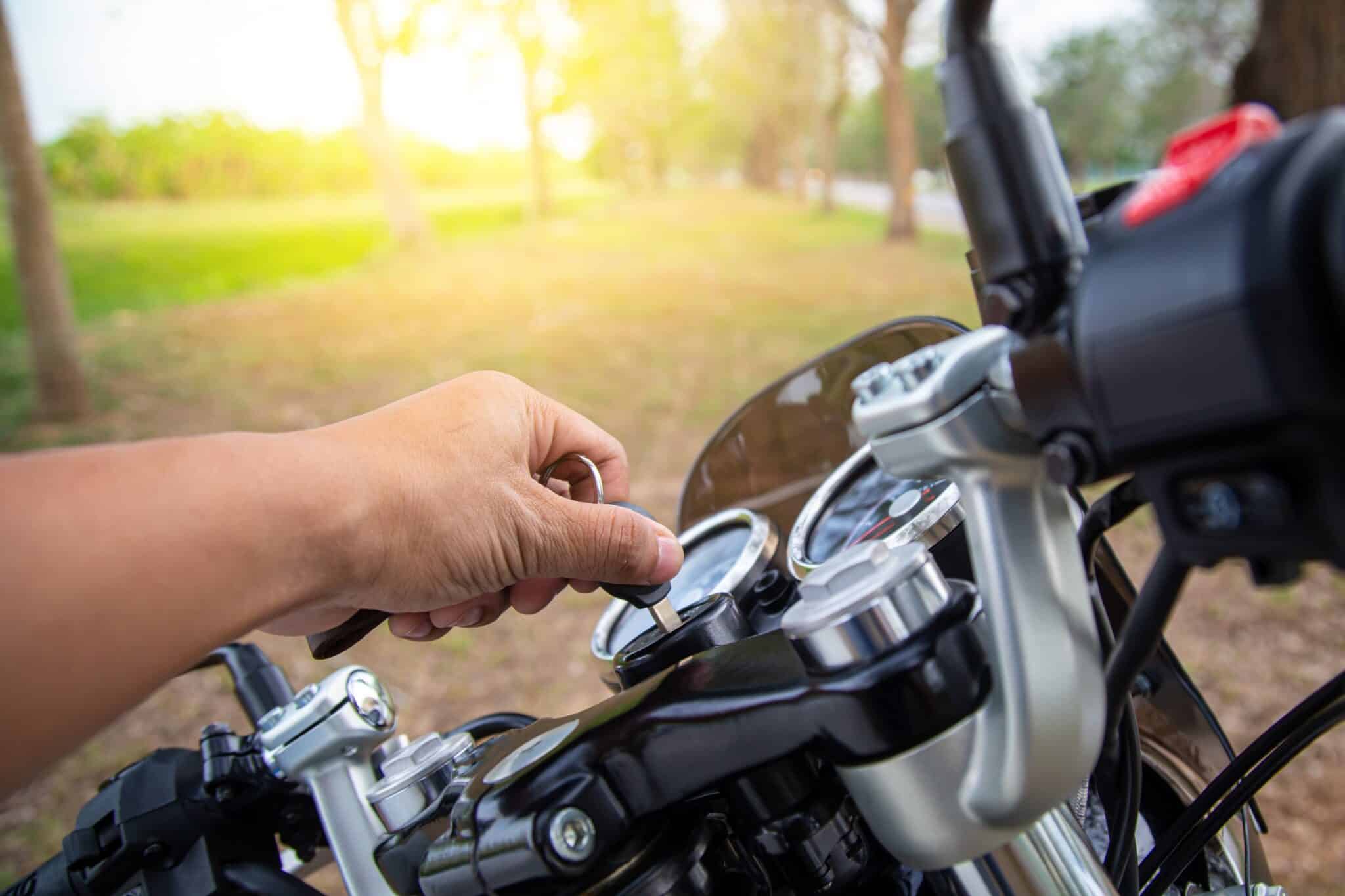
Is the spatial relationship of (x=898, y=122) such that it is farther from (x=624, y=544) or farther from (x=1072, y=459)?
(x=1072, y=459)

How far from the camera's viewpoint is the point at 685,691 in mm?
715

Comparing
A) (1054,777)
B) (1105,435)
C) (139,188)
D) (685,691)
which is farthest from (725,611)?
(139,188)

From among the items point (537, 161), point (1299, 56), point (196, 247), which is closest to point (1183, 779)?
point (1299, 56)

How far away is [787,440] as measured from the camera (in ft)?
4.23

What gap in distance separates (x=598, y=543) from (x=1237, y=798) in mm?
639

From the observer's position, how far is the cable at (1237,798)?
897 millimetres

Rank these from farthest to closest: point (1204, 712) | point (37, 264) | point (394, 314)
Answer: point (394, 314) < point (37, 264) < point (1204, 712)

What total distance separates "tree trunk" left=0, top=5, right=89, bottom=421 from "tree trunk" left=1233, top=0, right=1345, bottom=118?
7290mm

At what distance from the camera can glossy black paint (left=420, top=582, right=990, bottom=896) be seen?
0.62 metres

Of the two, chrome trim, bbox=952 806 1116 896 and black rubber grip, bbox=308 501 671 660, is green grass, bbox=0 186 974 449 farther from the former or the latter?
chrome trim, bbox=952 806 1116 896

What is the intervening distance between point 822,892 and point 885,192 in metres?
39.6

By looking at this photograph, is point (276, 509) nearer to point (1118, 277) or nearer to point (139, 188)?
point (1118, 277)

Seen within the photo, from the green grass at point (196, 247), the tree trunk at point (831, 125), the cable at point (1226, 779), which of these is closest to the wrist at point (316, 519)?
the cable at point (1226, 779)

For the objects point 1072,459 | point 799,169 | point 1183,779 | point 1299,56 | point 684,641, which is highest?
point 1299,56
